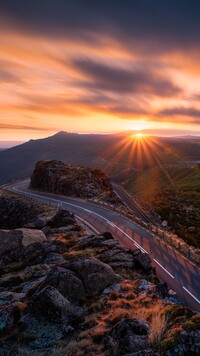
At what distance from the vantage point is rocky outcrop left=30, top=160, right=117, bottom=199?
77.2 m

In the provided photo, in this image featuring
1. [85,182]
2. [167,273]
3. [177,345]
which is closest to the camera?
[177,345]

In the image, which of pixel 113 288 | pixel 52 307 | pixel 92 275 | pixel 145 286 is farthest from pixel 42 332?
pixel 145 286

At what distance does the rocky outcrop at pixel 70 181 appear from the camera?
253 feet

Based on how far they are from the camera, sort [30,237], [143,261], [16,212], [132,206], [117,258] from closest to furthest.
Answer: [143,261]
[117,258]
[30,237]
[16,212]
[132,206]

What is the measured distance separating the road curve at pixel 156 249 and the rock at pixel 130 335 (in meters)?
10.6

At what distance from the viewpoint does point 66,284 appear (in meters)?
15.4

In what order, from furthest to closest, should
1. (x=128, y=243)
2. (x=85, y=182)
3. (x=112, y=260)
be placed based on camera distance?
1. (x=85, y=182)
2. (x=128, y=243)
3. (x=112, y=260)

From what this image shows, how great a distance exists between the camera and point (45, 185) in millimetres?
89250

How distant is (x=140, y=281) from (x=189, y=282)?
21.5 ft

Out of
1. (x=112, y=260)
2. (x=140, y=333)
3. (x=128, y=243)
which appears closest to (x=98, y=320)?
(x=140, y=333)

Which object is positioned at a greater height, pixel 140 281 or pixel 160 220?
pixel 140 281

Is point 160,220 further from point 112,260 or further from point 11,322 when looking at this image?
point 11,322

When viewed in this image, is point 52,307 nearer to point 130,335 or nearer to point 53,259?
point 130,335

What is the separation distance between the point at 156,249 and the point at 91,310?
1955 cm
